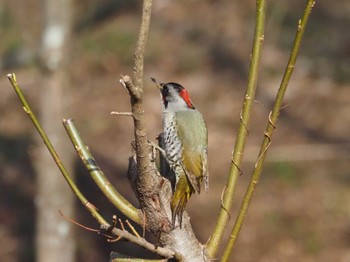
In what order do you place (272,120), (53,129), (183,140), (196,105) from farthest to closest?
(196,105), (53,129), (183,140), (272,120)

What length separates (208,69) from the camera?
13.2 m

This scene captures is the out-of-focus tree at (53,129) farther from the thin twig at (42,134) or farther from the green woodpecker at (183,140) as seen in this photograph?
the thin twig at (42,134)

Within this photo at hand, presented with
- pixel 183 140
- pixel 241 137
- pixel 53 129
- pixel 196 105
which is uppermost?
pixel 196 105

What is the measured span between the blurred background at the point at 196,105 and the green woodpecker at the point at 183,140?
3.51 metres

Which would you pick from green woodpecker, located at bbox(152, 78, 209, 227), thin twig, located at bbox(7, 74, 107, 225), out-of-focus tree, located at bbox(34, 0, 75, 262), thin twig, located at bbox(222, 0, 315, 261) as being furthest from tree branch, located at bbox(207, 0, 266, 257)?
out-of-focus tree, located at bbox(34, 0, 75, 262)

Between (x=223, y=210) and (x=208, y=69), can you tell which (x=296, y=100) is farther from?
(x=223, y=210)

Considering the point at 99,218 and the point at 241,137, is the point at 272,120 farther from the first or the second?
the point at 99,218

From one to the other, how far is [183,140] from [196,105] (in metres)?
8.54

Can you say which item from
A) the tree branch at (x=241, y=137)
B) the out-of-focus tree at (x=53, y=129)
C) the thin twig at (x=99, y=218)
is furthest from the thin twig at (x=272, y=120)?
the out-of-focus tree at (x=53, y=129)

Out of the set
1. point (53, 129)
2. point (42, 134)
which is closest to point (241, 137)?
point (42, 134)

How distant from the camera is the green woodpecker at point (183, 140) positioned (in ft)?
10.6

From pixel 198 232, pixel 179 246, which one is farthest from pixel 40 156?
pixel 179 246

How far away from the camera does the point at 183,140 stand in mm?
3486

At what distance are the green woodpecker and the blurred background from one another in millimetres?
3514
